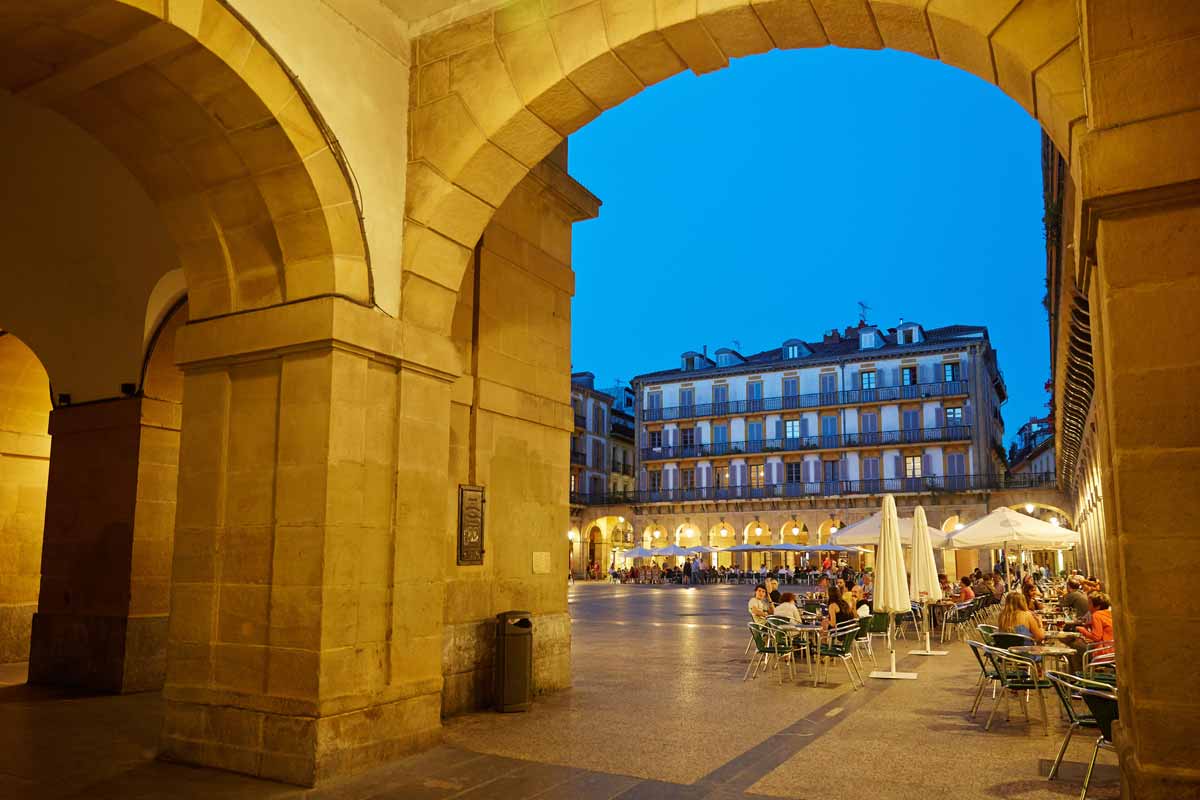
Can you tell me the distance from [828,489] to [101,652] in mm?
46328

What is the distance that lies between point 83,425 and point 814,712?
26.6ft

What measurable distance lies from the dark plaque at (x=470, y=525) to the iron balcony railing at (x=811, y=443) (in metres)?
45.2

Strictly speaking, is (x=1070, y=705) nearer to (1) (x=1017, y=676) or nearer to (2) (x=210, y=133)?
(1) (x=1017, y=676)

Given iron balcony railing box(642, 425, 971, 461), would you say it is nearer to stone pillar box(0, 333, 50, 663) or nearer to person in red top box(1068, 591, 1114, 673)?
person in red top box(1068, 591, 1114, 673)

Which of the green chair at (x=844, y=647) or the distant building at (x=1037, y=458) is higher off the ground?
the distant building at (x=1037, y=458)

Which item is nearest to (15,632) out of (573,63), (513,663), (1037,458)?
(513,663)

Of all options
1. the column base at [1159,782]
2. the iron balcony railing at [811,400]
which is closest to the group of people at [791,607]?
the column base at [1159,782]

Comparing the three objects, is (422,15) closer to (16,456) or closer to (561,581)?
(561,581)

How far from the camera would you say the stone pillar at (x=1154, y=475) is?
3957 mm

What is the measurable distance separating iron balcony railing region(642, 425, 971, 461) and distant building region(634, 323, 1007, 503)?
6 centimetres

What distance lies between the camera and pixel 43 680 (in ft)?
32.1

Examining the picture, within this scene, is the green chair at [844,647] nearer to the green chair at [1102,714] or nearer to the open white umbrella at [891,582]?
the open white umbrella at [891,582]

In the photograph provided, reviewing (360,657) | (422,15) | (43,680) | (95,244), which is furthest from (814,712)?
(95,244)

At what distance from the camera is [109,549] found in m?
9.61
